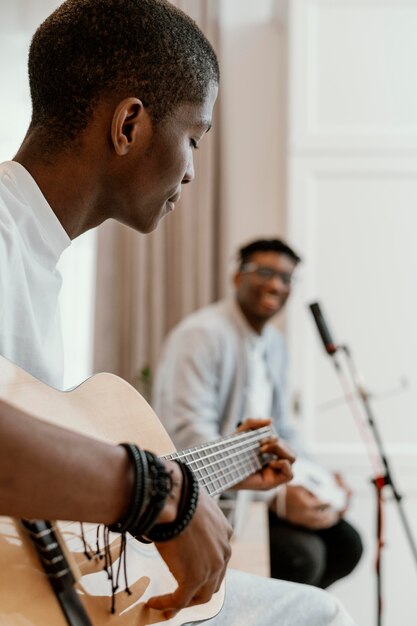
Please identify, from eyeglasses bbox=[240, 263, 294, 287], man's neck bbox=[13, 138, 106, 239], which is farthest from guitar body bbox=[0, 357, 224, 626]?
eyeglasses bbox=[240, 263, 294, 287]

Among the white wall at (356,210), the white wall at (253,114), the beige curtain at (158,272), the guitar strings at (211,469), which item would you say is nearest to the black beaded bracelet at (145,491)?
the guitar strings at (211,469)

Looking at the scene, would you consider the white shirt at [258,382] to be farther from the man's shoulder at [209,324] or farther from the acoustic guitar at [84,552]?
the acoustic guitar at [84,552]

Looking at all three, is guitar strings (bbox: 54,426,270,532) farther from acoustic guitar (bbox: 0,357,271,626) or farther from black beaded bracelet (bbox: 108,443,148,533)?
black beaded bracelet (bbox: 108,443,148,533)

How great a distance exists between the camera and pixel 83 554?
2.84 feet

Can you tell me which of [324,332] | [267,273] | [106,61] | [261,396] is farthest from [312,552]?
[106,61]

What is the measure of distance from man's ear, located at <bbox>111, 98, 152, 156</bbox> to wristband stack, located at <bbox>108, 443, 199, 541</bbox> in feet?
1.39

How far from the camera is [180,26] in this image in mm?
→ 1061

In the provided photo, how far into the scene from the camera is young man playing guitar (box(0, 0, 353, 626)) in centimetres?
96

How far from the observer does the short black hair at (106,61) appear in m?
1.00

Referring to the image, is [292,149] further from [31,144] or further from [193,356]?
[31,144]

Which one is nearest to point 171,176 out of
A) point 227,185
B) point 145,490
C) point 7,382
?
point 7,382

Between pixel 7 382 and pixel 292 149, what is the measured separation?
2.23 m

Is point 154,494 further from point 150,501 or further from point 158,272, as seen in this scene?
point 158,272

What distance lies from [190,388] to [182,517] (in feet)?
5.71
